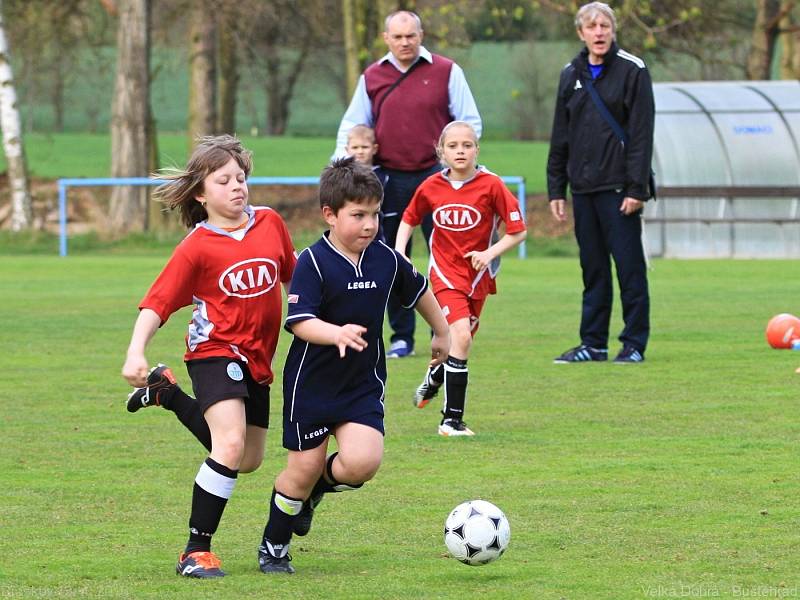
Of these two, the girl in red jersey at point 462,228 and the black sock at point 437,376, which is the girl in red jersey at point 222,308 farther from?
the girl in red jersey at point 462,228

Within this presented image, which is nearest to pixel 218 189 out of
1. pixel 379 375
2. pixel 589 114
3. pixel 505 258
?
pixel 379 375

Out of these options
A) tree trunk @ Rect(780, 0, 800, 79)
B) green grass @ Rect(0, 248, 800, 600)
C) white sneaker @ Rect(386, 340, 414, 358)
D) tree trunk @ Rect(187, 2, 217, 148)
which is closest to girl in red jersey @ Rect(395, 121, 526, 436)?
green grass @ Rect(0, 248, 800, 600)

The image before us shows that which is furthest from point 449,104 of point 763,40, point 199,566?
point 763,40

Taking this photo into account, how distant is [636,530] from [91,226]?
27235mm

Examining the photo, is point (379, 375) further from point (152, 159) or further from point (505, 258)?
point (152, 159)

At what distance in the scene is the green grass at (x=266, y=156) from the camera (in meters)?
49.1

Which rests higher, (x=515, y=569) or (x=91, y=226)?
(x=515, y=569)

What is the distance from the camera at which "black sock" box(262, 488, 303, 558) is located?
17.1 ft

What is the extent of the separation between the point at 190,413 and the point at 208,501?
1.51 ft

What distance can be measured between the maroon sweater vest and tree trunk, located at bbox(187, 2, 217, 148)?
20221 millimetres

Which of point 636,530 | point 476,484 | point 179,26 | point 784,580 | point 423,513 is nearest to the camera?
point 784,580

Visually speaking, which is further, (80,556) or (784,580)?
(80,556)

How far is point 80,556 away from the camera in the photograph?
539 cm

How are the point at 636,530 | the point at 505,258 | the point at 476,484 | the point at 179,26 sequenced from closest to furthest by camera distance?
1. the point at 636,530
2. the point at 476,484
3. the point at 505,258
4. the point at 179,26
